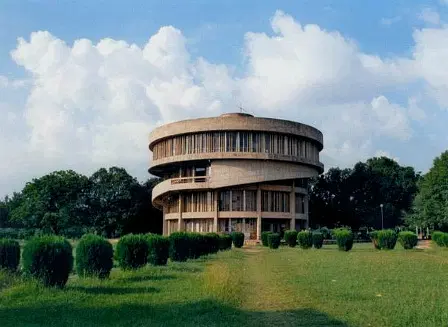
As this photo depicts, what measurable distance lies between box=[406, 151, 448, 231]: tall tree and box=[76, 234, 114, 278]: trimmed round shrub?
3322 centimetres

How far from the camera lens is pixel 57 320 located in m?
8.88

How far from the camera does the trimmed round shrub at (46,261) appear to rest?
40.0 feet

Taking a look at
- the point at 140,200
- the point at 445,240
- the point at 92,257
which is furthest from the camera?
the point at 140,200

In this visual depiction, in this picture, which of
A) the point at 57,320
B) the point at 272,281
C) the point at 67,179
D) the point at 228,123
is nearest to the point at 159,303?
the point at 57,320

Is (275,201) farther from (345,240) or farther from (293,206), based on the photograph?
(345,240)

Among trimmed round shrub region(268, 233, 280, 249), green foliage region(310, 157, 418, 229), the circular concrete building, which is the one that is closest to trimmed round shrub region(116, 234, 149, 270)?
trimmed round shrub region(268, 233, 280, 249)

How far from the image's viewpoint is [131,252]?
16.7 meters

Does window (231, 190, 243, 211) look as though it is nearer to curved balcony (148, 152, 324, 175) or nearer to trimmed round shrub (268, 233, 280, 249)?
curved balcony (148, 152, 324, 175)

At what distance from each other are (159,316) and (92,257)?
18.1 ft

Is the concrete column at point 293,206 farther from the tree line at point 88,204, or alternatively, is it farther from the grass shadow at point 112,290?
the grass shadow at point 112,290

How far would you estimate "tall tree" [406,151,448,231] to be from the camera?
42.8m

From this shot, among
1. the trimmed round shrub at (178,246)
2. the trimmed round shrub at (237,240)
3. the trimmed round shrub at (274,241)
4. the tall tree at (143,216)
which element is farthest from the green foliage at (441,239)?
the tall tree at (143,216)

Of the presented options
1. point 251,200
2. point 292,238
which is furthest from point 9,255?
point 251,200

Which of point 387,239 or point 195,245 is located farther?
point 387,239
